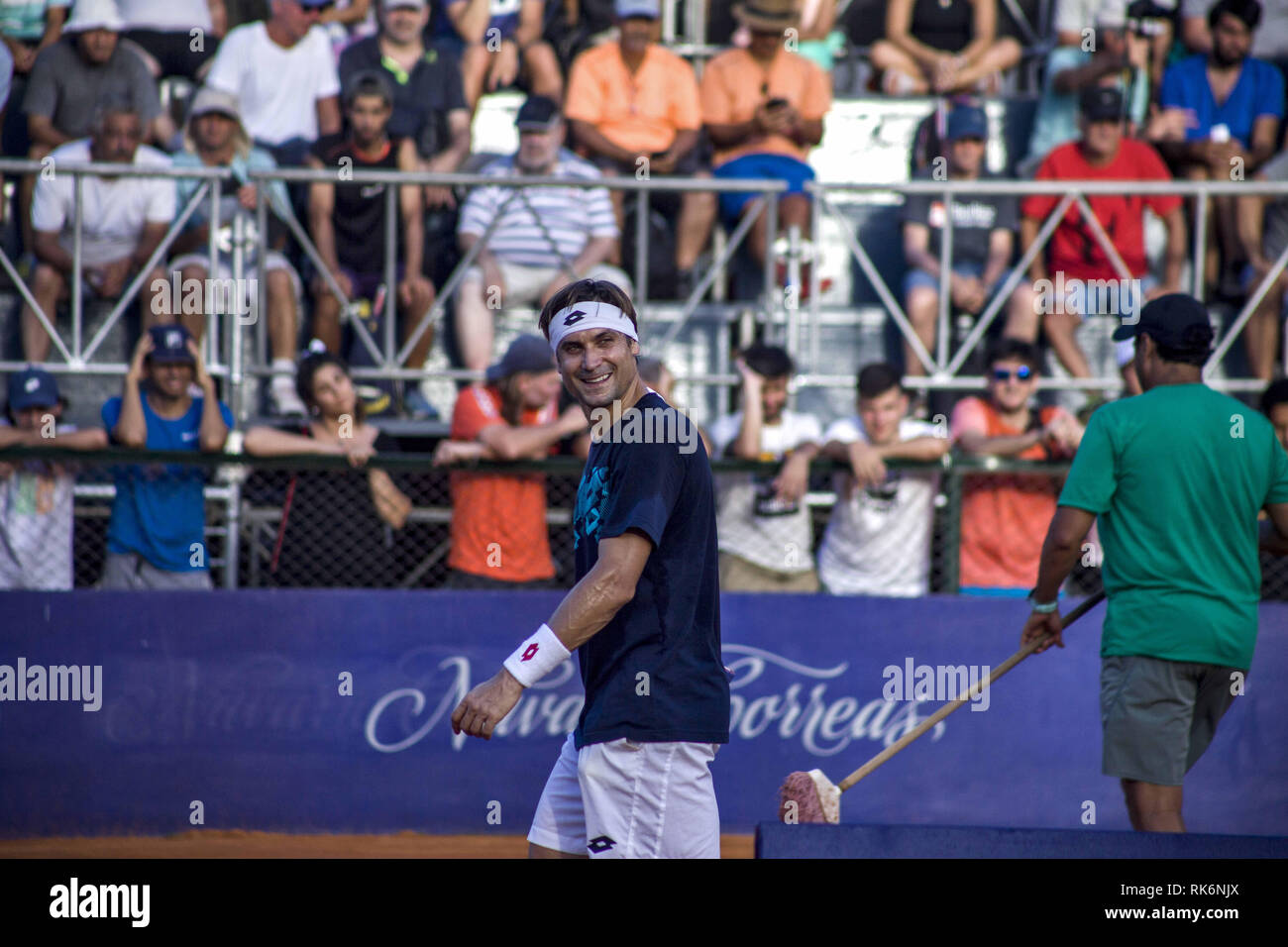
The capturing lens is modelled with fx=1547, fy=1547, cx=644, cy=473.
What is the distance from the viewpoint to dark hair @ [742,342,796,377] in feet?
A: 28.1

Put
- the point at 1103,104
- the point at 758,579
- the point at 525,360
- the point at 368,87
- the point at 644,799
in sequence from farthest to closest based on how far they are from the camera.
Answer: the point at 1103,104
the point at 368,87
the point at 758,579
the point at 525,360
the point at 644,799

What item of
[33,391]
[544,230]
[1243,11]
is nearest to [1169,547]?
[544,230]

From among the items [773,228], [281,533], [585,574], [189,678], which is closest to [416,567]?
[281,533]

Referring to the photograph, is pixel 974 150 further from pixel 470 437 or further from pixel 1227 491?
pixel 1227 491

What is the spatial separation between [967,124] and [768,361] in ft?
8.66

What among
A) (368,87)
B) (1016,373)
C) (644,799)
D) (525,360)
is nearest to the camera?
(644,799)

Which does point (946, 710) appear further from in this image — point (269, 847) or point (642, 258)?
point (642, 258)

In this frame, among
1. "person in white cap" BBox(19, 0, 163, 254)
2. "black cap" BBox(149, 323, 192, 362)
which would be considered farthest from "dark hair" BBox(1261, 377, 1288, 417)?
"person in white cap" BBox(19, 0, 163, 254)

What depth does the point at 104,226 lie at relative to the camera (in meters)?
9.63

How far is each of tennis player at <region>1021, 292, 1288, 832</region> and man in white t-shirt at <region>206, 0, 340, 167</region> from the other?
660 cm

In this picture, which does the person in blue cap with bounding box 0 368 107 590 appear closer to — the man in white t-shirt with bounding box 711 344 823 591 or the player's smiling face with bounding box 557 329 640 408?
the man in white t-shirt with bounding box 711 344 823 591

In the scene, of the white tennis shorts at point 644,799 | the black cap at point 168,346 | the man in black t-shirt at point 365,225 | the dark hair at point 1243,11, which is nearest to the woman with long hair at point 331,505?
the black cap at point 168,346

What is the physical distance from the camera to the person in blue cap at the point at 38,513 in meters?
8.11

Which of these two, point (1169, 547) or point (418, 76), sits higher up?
point (418, 76)
